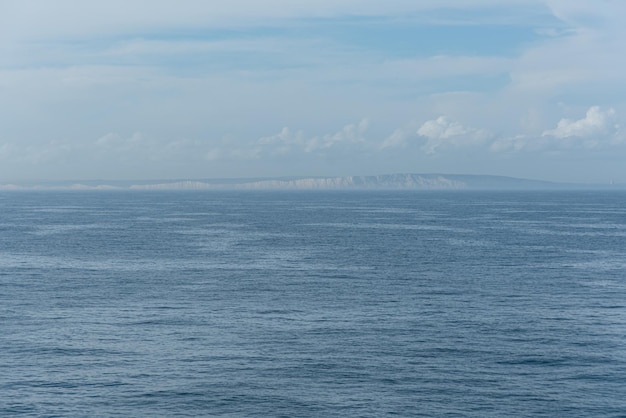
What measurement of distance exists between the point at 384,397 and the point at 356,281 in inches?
1616

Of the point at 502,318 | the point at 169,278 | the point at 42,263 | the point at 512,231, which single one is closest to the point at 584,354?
the point at 502,318

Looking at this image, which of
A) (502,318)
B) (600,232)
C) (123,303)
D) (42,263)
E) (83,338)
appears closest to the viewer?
(83,338)

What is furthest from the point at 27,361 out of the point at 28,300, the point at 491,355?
the point at 491,355

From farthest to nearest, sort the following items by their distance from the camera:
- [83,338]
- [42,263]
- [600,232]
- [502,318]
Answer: [600,232] < [42,263] < [502,318] < [83,338]

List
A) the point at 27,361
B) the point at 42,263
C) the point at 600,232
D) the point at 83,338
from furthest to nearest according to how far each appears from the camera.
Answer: the point at 600,232 < the point at 42,263 < the point at 83,338 < the point at 27,361

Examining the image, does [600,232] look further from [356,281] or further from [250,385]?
[250,385]

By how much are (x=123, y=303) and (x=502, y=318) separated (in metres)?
35.3

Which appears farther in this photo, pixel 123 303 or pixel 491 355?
pixel 123 303

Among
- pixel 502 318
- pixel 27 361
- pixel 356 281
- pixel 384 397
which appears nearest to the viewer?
pixel 384 397

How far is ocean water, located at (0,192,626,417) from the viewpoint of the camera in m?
49.1

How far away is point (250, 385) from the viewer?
169ft

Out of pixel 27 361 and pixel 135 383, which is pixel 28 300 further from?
pixel 135 383

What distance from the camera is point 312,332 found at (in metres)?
64.4

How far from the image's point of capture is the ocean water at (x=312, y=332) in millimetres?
49094
